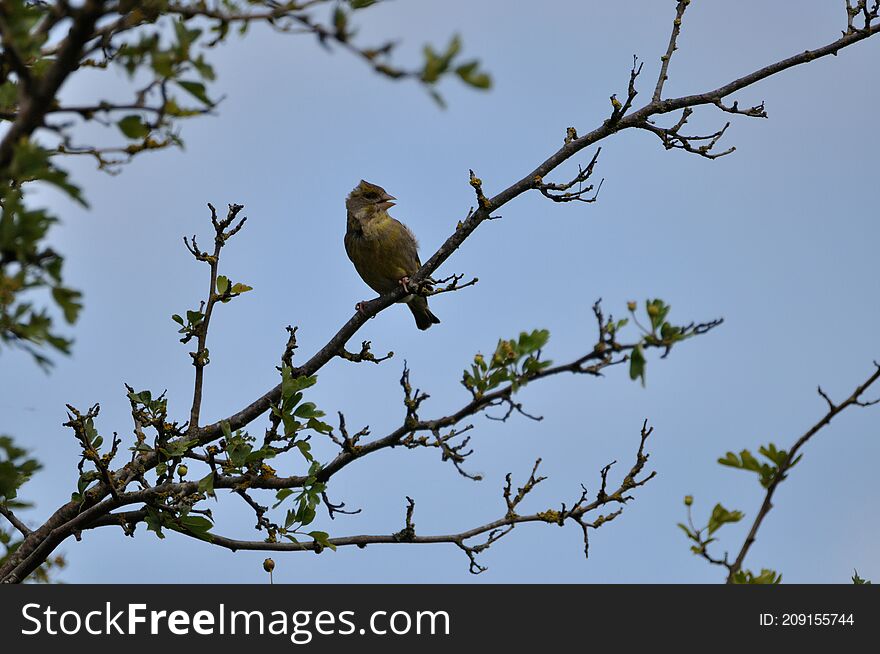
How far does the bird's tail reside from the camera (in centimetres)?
1098

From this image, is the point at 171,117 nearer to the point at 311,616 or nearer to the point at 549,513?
the point at 311,616

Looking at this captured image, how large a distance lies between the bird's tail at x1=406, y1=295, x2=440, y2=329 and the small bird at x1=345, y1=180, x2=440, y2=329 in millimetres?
68

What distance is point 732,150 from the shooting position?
686 cm

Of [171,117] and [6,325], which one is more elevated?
[171,117]

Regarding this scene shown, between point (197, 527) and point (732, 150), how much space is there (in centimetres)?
400

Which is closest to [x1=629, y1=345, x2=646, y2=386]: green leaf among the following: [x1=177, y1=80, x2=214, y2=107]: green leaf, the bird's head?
[x1=177, y1=80, x2=214, y2=107]: green leaf

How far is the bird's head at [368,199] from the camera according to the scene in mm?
10648

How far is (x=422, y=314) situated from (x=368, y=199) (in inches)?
51.8

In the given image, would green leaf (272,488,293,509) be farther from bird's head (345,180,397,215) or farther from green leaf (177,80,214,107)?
bird's head (345,180,397,215)

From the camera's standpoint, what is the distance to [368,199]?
10.8m

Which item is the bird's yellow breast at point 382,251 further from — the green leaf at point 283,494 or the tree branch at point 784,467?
the tree branch at point 784,467

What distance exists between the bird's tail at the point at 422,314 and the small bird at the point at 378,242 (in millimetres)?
68

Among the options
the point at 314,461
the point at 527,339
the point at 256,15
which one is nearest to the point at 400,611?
the point at 314,461

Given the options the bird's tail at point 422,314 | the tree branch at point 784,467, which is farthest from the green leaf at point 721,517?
the bird's tail at point 422,314
